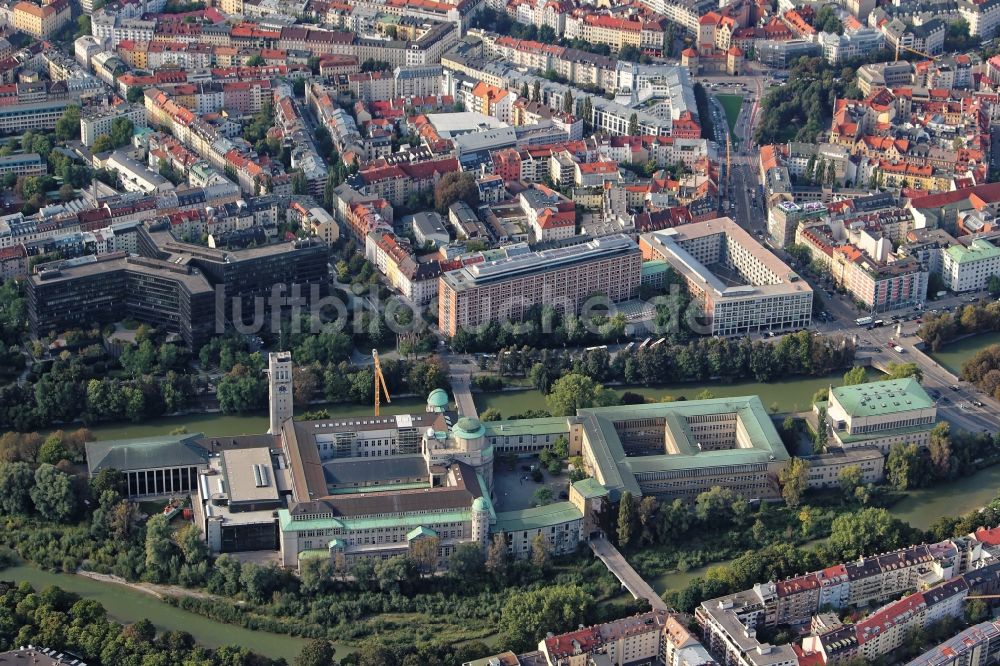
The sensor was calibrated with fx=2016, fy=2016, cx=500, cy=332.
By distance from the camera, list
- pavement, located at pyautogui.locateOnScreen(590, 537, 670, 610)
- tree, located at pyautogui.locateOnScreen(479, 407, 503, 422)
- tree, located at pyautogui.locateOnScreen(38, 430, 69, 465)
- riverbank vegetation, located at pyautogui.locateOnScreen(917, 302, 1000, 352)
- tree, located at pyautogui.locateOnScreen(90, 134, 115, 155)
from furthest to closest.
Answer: tree, located at pyautogui.locateOnScreen(90, 134, 115, 155) → riverbank vegetation, located at pyautogui.locateOnScreen(917, 302, 1000, 352) → tree, located at pyautogui.locateOnScreen(479, 407, 503, 422) → tree, located at pyautogui.locateOnScreen(38, 430, 69, 465) → pavement, located at pyautogui.locateOnScreen(590, 537, 670, 610)

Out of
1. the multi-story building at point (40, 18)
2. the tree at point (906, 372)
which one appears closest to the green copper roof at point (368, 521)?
the tree at point (906, 372)

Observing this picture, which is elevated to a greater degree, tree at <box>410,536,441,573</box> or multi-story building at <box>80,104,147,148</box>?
multi-story building at <box>80,104,147,148</box>

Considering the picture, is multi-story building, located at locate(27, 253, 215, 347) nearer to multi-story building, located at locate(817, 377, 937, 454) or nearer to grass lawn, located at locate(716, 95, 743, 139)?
multi-story building, located at locate(817, 377, 937, 454)

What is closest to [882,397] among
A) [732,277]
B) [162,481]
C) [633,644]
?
[732,277]

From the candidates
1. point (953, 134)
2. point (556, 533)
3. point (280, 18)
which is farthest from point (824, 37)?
point (556, 533)

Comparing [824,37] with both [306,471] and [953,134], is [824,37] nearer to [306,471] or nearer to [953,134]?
[953,134]

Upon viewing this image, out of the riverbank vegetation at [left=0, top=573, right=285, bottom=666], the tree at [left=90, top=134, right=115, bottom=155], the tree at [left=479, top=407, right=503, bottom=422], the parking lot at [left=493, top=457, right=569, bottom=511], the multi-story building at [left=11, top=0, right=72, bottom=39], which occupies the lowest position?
the parking lot at [left=493, top=457, right=569, bottom=511]

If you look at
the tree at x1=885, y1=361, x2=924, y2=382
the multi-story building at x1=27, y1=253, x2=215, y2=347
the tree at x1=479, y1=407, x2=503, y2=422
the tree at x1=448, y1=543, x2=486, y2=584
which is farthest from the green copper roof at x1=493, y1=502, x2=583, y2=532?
the multi-story building at x1=27, y1=253, x2=215, y2=347
